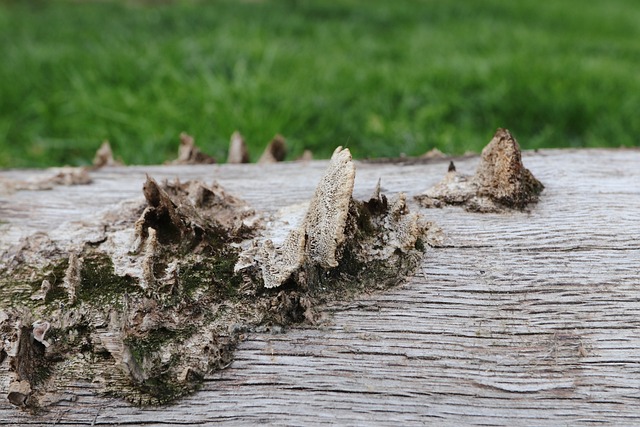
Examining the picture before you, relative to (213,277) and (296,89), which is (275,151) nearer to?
(213,277)

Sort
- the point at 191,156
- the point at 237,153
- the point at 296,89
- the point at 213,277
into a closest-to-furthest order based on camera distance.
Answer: the point at 213,277, the point at 191,156, the point at 237,153, the point at 296,89

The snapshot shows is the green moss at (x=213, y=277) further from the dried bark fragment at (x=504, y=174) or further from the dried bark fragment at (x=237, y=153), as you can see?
the dried bark fragment at (x=237, y=153)

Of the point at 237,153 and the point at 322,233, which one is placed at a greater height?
the point at 237,153

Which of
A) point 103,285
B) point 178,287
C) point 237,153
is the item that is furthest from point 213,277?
point 237,153

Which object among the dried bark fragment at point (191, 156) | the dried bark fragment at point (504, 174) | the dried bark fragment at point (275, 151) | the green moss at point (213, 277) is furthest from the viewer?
the dried bark fragment at point (275, 151)

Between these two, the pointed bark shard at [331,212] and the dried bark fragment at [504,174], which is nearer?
the pointed bark shard at [331,212]

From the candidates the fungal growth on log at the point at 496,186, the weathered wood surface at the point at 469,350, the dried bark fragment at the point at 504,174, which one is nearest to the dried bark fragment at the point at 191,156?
the weathered wood surface at the point at 469,350

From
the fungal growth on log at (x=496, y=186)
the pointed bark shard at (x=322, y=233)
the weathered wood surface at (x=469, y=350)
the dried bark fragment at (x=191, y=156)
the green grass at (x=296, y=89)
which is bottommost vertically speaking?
the weathered wood surface at (x=469, y=350)
